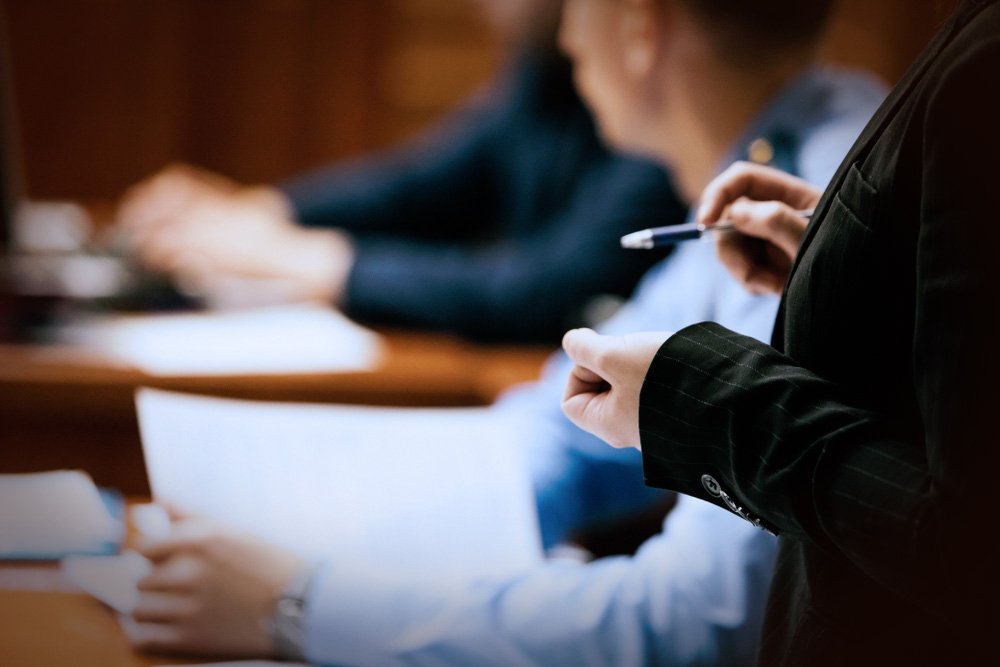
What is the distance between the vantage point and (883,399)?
1.64ft

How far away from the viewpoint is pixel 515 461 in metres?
1.00

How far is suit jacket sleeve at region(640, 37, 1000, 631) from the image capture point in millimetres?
415

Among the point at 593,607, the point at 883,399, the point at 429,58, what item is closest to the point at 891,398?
the point at 883,399

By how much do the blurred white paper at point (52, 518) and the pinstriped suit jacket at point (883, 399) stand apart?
0.52 m

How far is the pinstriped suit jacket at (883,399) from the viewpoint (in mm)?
417

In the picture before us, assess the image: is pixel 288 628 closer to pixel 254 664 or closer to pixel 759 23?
pixel 254 664

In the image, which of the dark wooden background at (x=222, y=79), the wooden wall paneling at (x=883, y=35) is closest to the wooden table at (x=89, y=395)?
the wooden wall paneling at (x=883, y=35)

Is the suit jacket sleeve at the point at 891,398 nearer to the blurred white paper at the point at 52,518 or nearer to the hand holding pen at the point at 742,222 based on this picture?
the hand holding pen at the point at 742,222

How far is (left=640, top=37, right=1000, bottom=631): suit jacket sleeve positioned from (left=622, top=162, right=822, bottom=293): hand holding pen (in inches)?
5.1

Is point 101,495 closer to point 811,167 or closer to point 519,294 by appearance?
point 811,167

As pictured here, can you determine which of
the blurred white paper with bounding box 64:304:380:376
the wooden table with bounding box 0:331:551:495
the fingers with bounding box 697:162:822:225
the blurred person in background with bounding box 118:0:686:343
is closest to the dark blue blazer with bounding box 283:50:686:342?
the blurred person in background with bounding box 118:0:686:343

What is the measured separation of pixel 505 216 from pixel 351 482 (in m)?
1.49

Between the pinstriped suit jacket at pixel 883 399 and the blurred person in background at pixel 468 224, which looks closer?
the pinstriped suit jacket at pixel 883 399

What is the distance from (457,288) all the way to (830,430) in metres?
1.34
